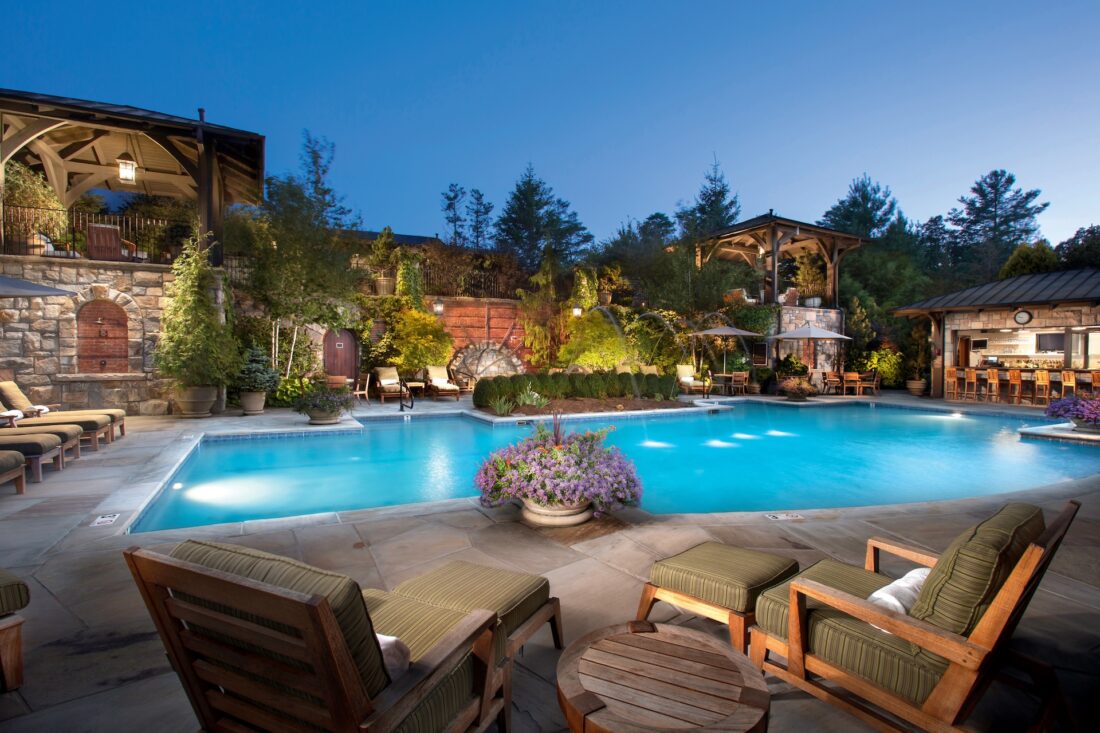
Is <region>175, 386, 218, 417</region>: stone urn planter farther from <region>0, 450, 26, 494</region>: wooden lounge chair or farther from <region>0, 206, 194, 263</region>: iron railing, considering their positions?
<region>0, 450, 26, 494</region>: wooden lounge chair

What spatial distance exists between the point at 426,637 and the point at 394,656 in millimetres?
287

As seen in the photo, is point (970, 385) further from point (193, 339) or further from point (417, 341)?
point (193, 339)

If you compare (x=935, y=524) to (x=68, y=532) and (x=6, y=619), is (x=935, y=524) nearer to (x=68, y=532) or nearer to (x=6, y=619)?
(x=6, y=619)

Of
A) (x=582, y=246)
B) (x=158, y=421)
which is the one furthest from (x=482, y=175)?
A: (x=158, y=421)

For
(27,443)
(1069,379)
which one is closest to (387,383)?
(27,443)

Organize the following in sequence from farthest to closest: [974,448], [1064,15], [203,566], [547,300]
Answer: [547,300] → [1064,15] → [974,448] → [203,566]

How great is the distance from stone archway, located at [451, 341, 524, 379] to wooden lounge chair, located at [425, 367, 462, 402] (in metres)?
1.39

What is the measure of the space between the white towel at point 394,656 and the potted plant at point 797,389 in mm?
13697

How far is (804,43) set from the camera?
2502 cm

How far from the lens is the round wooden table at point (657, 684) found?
1.32m

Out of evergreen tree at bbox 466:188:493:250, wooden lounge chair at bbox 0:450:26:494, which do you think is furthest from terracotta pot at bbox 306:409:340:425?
evergreen tree at bbox 466:188:493:250

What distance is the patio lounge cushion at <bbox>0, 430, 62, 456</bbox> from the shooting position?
483cm

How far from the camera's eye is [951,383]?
48.0 feet

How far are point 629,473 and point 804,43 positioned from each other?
91.5ft
